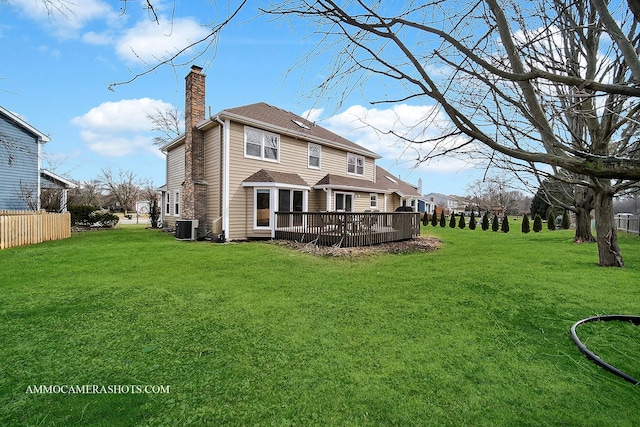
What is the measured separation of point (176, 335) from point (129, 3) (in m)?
3.38

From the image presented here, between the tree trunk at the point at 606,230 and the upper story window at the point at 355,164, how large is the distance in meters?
12.9

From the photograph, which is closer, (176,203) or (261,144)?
(261,144)

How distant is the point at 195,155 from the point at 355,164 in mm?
10151

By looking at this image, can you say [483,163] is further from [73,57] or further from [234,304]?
[73,57]

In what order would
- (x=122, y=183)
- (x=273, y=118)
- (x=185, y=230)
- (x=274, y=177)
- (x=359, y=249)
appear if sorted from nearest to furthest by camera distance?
(x=359, y=249), (x=185, y=230), (x=274, y=177), (x=273, y=118), (x=122, y=183)

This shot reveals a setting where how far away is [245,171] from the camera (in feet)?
43.6

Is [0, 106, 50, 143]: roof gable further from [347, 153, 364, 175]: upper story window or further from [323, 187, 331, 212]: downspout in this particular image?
[347, 153, 364, 175]: upper story window

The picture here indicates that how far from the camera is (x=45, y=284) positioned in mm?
5617

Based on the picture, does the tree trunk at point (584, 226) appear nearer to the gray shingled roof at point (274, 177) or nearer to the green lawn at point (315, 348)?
the green lawn at point (315, 348)

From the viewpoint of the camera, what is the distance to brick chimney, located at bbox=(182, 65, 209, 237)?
13.6 m

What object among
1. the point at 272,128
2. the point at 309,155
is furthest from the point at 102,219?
the point at 309,155

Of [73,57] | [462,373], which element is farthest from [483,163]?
[73,57]

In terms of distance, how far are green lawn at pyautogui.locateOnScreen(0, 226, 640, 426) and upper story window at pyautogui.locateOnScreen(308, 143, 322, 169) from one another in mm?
10626

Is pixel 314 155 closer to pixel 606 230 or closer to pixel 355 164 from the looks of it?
pixel 355 164
